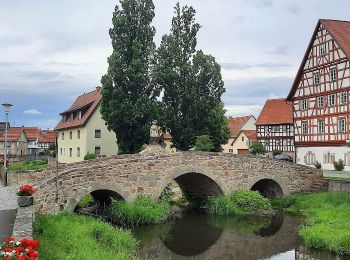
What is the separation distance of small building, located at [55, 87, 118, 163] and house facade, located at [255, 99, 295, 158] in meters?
18.5

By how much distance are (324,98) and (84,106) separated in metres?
24.9

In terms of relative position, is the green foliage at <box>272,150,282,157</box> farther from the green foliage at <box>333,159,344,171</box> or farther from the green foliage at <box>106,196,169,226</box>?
the green foliage at <box>106,196,169,226</box>

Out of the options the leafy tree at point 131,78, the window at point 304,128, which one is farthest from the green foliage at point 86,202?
the window at point 304,128

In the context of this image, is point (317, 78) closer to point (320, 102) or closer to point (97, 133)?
point (320, 102)

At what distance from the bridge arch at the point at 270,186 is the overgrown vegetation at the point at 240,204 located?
4.34 ft

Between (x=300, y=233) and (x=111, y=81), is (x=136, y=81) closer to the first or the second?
(x=111, y=81)

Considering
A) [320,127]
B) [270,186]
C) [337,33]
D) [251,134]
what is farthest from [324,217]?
[251,134]

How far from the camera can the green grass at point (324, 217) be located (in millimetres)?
17891

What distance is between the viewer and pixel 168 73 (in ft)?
122

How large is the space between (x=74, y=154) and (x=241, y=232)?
3250 centimetres

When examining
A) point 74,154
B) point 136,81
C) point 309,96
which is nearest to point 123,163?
point 136,81

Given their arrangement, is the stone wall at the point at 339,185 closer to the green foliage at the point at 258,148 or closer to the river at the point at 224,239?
the river at the point at 224,239

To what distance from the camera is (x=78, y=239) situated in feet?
48.8

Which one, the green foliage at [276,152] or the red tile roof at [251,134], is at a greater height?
the red tile roof at [251,134]
